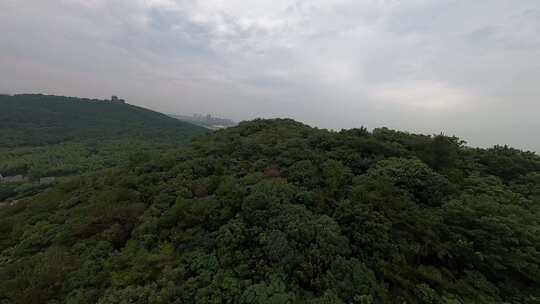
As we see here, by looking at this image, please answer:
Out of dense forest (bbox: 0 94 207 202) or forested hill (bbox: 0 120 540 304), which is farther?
dense forest (bbox: 0 94 207 202)

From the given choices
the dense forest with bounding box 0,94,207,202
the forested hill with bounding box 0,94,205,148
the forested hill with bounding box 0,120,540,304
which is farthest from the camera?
the forested hill with bounding box 0,94,205,148

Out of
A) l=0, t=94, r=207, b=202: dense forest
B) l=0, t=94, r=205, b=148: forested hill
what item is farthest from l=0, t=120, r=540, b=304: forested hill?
l=0, t=94, r=205, b=148: forested hill

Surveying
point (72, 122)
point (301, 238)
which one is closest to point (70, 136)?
point (72, 122)

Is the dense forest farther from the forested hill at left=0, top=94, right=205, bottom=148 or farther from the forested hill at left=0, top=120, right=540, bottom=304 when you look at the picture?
the forested hill at left=0, top=120, right=540, bottom=304

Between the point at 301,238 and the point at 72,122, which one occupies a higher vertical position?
the point at 301,238

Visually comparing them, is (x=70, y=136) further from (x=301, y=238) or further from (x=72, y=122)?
(x=301, y=238)

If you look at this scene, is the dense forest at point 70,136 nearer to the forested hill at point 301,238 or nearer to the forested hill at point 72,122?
the forested hill at point 72,122

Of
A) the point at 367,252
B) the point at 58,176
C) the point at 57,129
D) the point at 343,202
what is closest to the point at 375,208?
the point at 343,202
